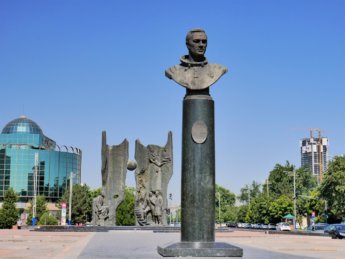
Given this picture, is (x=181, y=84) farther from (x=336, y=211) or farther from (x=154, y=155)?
(x=336, y=211)

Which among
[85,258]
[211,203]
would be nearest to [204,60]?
[211,203]

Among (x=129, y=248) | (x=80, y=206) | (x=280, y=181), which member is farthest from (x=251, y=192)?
(x=129, y=248)

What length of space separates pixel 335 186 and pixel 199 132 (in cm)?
4436

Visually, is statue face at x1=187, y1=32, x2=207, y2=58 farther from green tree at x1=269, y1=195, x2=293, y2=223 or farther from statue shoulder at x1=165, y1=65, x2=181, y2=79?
green tree at x1=269, y1=195, x2=293, y2=223

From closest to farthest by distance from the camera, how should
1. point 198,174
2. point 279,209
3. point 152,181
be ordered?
point 198,174 < point 152,181 < point 279,209

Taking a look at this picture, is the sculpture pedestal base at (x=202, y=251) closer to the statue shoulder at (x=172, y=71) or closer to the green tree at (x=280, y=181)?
the statue shoulder at (x=172, y=71)

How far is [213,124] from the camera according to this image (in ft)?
38.0

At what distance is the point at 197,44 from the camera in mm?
11898

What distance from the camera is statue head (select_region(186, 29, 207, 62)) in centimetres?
1188

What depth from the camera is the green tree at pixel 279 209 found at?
7025cm

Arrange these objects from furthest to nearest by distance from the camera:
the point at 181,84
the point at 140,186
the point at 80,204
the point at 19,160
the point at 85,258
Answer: the point at 19,160
the point at 80,204
the point at 140,186
the point at 181,84
the point at 85,258

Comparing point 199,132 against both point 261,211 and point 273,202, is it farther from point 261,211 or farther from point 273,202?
point 261,211

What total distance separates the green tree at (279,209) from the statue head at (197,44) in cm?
6065

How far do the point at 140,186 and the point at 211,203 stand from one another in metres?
24.7
